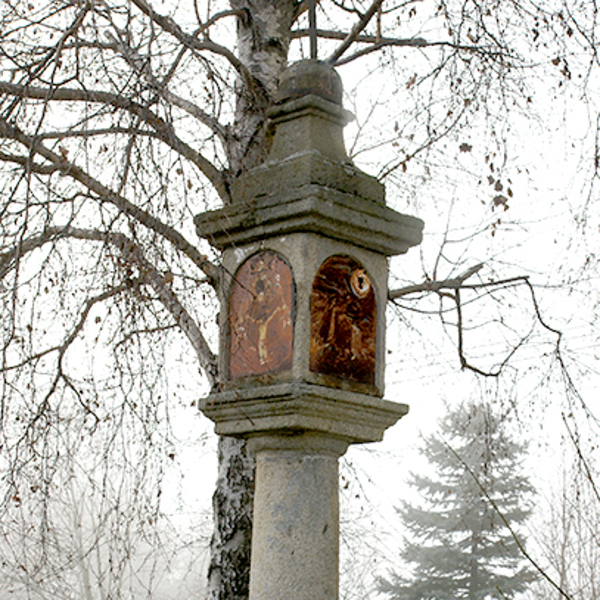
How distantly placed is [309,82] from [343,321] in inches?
42.1

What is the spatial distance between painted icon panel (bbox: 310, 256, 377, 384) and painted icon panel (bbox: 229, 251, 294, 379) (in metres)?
0.11

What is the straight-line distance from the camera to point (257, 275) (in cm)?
371

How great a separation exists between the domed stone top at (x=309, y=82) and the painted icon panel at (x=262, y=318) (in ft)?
2.43

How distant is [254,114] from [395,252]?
219cm

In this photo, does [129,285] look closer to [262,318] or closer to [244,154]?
[262,318]

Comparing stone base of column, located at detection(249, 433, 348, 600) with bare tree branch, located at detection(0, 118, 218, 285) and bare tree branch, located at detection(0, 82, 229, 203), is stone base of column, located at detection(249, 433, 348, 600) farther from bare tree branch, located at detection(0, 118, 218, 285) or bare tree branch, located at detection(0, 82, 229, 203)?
bare tree branch, located at detection(0, 82, 229, 203)

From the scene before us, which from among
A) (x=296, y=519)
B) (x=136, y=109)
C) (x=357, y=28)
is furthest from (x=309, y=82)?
(x=357, y=28)

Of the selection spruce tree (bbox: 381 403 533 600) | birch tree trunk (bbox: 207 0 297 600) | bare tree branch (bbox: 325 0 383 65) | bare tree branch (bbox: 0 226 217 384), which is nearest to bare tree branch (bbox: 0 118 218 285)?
bare tree branch (bbox: 0 226 217 384)

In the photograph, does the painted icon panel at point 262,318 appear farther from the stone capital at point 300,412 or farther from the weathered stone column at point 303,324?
the stone capital at point 300,412

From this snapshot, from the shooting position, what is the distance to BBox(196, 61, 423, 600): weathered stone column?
3393 millimetres

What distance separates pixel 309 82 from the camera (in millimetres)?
3842

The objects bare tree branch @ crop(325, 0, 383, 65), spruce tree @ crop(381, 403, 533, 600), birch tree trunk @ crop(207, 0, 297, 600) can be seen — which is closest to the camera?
birch tree trunk @ crop(207, 0, 297, 600)

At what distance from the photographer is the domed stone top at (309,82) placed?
151 inches

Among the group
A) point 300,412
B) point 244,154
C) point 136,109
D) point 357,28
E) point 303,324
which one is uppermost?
point 357,28
